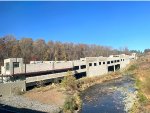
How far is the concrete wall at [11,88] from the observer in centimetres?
4928

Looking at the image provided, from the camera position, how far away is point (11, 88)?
167 ft

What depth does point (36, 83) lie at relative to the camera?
5959 centimetres

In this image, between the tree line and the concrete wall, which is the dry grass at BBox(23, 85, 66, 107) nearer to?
the concrete wall

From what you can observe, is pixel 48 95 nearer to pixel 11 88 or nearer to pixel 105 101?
pixel 11 88

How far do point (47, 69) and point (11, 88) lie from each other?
1512 cm

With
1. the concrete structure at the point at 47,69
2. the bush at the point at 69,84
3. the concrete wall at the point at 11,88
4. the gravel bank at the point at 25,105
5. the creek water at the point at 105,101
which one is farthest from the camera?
the bush at the point at 69,84

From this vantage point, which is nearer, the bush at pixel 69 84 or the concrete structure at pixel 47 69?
the concrete structure at pixel 47 69

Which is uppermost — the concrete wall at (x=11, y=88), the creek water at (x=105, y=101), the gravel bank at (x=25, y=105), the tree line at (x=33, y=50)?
the tree line at (x=33, y=50)

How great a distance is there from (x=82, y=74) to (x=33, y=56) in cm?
3370

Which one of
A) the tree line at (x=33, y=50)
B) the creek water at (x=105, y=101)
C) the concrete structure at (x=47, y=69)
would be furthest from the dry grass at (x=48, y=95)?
the tree line at (x=33, y=50)

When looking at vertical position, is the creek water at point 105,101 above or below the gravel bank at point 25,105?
below

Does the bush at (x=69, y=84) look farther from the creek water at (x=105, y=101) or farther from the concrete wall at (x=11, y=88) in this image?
the concrete wall at (x=11, y=88)

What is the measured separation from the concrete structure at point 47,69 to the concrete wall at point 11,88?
7.85 ft

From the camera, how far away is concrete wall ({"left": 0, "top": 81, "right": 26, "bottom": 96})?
162ft
